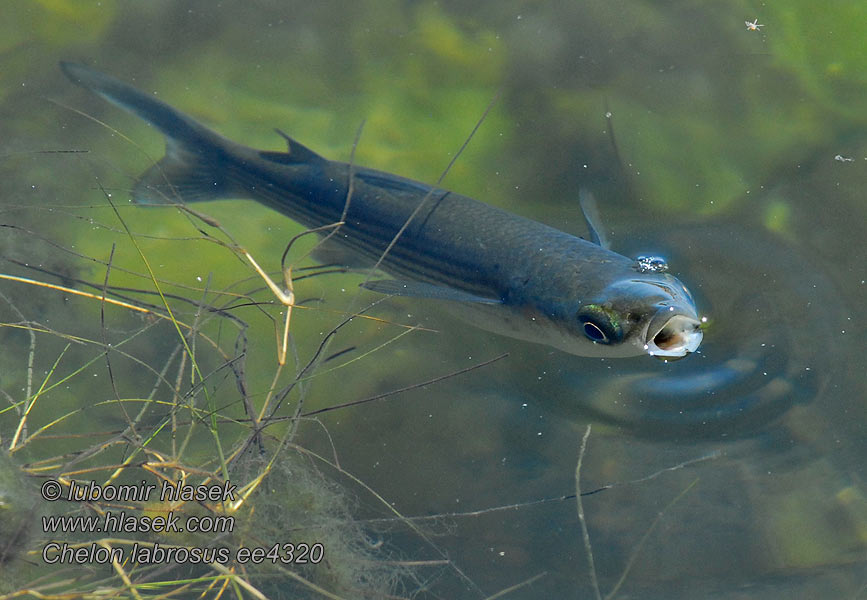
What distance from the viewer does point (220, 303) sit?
4.28 meters

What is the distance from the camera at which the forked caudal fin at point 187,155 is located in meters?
4.05

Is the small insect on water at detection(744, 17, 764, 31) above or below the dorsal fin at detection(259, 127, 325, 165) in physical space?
above

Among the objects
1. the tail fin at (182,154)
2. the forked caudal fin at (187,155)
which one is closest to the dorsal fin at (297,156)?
the forked caudal fin at (187,155)

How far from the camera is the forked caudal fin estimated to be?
13.3 feet

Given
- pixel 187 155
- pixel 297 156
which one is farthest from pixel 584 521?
pixel 187 155

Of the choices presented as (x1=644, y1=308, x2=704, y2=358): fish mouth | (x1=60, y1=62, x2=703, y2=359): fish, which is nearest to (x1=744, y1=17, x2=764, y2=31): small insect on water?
(x1=60, y1=62, x2=703, y2=359): fish

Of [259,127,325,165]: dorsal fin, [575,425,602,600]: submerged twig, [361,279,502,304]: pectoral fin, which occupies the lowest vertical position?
[575,425,602,600]: submerged twig

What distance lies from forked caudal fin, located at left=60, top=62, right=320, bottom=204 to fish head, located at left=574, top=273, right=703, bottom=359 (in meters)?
1.93

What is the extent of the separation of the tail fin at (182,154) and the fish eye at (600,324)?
2.39 meters

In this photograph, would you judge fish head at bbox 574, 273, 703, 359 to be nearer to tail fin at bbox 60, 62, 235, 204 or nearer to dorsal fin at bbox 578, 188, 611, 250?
dorsal fin at bbox 578, 188, 611, 250

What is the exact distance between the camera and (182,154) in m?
4.16

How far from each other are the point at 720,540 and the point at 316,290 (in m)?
2.91

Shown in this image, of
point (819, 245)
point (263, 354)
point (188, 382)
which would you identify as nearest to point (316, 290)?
point (263, 354)

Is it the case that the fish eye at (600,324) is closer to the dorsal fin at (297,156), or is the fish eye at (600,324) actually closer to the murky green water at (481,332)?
the murky green water at (481,332)
